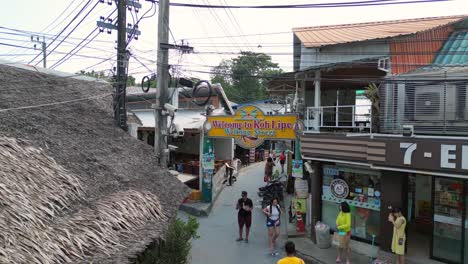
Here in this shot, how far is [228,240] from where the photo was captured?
1413 centimetres

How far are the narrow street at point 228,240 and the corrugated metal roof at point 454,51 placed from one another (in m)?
7.75

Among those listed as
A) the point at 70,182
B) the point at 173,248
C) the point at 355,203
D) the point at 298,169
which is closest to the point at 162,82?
the point at 173,248

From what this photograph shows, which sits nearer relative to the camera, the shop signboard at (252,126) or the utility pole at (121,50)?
the utility pole at (121,50)

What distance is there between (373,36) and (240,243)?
826 cm

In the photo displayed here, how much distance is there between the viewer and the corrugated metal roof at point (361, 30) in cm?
1438

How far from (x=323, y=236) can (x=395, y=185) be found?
116 inches

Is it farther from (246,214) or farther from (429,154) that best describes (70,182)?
(246,214)

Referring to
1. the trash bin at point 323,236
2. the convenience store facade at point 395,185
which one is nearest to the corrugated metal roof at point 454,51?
the convenience store facade at point 395,185

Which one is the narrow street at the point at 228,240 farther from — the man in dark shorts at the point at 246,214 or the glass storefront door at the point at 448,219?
the glass storefront door at the point at 448,219

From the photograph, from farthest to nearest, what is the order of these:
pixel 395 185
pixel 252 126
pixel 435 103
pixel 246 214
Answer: pixel 252 126, pixel 246 214, pixel 395 185, pixel 435 103

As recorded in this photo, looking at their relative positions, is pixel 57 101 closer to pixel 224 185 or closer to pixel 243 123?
pixel 243 123

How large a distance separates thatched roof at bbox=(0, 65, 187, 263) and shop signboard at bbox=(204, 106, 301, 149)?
6.76m

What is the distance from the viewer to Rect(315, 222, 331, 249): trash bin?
1284cm

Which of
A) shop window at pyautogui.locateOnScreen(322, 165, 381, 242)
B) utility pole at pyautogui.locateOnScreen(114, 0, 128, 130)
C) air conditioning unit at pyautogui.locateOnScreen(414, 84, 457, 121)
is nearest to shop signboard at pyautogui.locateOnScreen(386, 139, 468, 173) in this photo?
air conditioning unit at pyautogui.locateOnScreen(414, 84, 457, 121)
